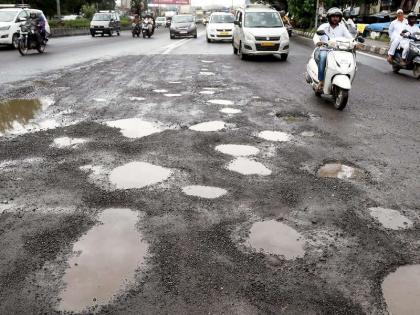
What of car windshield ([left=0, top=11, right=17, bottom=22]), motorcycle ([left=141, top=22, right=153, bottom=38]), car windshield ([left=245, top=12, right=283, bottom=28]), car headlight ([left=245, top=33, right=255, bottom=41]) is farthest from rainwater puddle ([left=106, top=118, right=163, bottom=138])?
motorcycle ([left=141, top=22, right=153, bottom=38])

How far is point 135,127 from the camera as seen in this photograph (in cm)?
590

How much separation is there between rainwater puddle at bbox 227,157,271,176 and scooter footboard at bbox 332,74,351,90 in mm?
3195

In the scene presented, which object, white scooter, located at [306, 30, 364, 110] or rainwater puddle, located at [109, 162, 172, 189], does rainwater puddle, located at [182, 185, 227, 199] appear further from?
white scooter, located at [306, 30, 364, 110]

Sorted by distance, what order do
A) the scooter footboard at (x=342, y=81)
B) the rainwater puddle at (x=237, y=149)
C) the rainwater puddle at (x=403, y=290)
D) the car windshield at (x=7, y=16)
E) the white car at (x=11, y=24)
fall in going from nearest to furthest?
the rainwater puddle at (x=403, y=290) < the rainwater puddle at (x=237, y=149) < the scooter footboard at (x=342, y=81) < the white car at (x=11, y=24) < the car windshield at (x=7, y=16)

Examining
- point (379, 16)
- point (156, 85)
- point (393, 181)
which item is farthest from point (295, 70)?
point (379, 16)

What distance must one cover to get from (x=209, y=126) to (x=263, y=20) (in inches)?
429

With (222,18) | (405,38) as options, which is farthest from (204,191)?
(222,18)

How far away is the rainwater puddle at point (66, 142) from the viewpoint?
5051mm

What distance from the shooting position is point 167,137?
214 inches

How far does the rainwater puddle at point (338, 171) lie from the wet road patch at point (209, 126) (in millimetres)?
1818

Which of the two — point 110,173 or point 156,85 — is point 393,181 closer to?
point 110,173

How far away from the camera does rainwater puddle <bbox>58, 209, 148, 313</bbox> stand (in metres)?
2.35

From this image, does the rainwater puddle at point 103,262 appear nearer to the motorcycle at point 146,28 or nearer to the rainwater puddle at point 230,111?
the rainwater puddle at point 230,111

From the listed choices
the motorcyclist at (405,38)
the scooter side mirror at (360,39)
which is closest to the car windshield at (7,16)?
the motorcyclist at (405,38)
